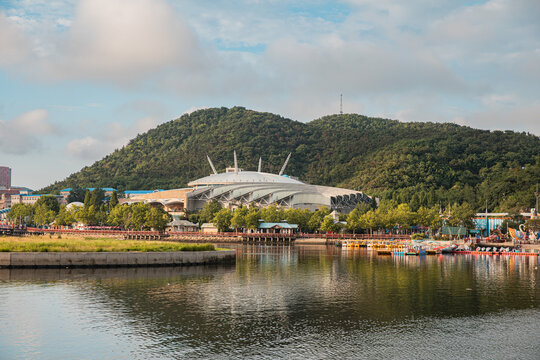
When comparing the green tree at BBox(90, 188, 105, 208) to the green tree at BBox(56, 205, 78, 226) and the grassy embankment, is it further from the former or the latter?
the grassy embankment

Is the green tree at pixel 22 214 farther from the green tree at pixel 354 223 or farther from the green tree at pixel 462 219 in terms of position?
the green tree at pixel 462 219

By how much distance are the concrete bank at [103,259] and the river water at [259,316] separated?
125cm

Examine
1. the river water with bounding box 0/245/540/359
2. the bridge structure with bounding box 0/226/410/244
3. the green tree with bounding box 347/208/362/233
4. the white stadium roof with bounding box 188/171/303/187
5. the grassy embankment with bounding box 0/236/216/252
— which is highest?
the white stadium roof with bounding box 188/171/303/187

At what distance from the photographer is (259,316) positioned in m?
29.4

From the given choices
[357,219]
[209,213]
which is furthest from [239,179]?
[357,219]

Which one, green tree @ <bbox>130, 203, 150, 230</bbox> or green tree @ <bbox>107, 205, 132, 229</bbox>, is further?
green tree @ <bbox>107, 205, 132, 229</bbox>

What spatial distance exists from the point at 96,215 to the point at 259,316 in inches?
4767

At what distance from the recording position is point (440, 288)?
136ft

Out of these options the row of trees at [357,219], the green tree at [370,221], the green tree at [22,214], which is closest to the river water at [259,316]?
the green tree at [370,221]

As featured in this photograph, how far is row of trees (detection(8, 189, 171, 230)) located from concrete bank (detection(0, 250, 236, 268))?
74654 millimetres

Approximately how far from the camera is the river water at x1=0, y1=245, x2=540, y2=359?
23.2 meters

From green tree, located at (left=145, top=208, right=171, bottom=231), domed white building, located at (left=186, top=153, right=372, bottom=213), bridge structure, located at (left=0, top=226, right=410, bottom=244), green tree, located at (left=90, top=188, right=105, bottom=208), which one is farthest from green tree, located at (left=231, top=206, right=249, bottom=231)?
green tree, located at (left=90, top=188, right=105, bottom=208)

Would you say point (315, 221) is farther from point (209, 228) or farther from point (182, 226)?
point (182, 226)

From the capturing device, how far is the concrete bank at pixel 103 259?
45.4 m
